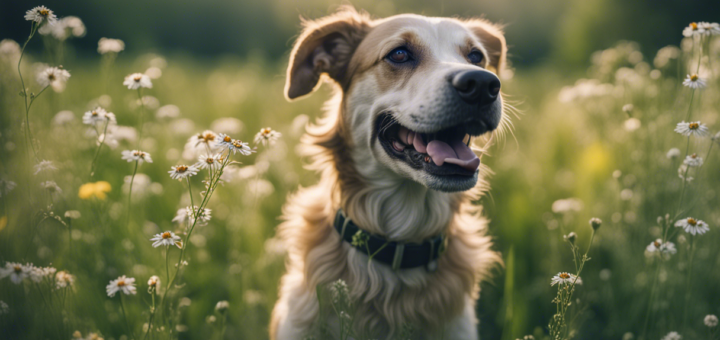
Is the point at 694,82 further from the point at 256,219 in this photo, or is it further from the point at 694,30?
the point at 256,219

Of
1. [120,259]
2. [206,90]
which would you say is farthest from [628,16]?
[120,259]

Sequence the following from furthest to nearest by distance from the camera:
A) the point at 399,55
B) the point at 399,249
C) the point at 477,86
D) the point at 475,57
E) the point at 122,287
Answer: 1. the point at 475,57
2. the point at 399,55
3. the point at 399,249
4. the point at 477,86
5. the point at 122,287

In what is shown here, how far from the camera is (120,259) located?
284 centimetres

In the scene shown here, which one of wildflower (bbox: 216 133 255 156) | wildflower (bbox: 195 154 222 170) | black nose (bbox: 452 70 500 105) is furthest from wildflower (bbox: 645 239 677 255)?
wildflower (bbox: 195 154 222 170)

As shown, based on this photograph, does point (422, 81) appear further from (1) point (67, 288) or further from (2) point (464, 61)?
(1) point (67, 288)

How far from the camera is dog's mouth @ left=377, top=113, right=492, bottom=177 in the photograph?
7.11 feet

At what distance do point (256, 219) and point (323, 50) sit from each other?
170 cm

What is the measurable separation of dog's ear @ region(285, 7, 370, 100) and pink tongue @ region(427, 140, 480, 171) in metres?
0.91

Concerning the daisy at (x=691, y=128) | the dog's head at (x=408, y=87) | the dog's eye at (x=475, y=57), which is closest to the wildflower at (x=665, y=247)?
the daisy at (x=691, y=128)

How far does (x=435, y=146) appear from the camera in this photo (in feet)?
7.36

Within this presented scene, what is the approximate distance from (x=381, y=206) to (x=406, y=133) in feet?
1.60

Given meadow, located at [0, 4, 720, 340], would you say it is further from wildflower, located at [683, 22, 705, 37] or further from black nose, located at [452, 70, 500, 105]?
black nose, located at [452, 70, 500, 105]

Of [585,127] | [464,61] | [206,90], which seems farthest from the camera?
[206,90]

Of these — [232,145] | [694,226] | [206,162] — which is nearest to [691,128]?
[694,226]
